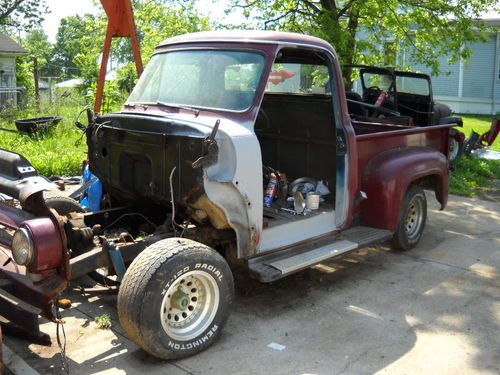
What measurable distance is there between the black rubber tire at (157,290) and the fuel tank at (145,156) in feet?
1.78

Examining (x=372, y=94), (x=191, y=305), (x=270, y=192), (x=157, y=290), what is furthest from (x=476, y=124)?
(x=157, y=290)

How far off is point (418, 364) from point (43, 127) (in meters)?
9.94

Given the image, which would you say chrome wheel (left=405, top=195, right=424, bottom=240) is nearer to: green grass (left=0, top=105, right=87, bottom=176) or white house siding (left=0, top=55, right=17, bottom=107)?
green grass (left=0, top=105, right=87, bottom=176)

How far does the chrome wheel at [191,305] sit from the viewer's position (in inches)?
152

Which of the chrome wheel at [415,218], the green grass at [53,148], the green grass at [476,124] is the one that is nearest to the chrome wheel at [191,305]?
the chrome wheel at [415,218]

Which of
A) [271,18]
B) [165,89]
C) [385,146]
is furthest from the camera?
[271,18]

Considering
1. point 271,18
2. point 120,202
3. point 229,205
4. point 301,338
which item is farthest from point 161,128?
point 271,18

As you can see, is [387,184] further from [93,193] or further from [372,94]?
[372,94]

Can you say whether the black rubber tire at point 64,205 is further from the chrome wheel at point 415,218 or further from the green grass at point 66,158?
the chrome wheel at point 415,218

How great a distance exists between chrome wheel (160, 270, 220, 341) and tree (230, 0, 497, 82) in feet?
23.2

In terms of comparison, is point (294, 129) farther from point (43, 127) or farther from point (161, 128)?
point (43, 127)

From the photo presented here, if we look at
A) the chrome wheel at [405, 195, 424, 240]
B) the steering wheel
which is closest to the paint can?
the chrome wheel at [405, 195, 424, 240]

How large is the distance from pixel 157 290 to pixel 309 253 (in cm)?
162

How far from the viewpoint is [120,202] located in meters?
5.32
